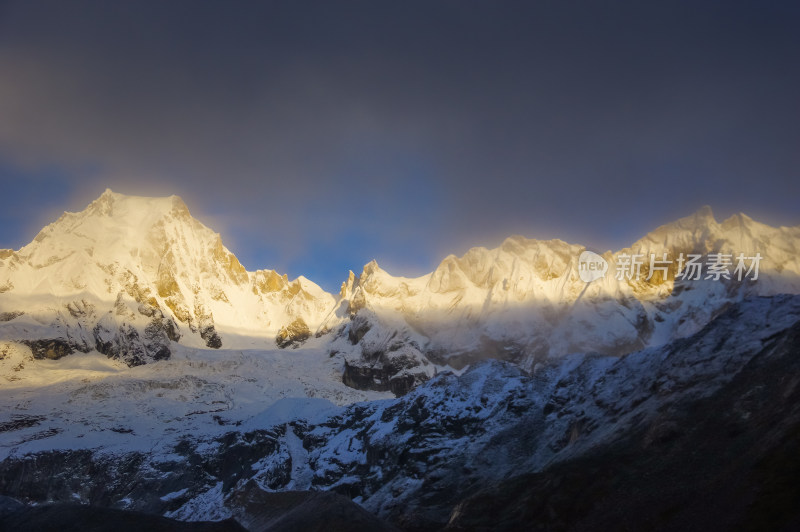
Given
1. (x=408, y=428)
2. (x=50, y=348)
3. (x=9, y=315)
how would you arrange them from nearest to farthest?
(x=408, y=428), (x=50, y=348), (x=9, y=315)

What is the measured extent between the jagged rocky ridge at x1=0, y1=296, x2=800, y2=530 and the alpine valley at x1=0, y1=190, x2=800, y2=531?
25 centimetres

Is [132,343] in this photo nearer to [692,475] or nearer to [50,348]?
[50,348]

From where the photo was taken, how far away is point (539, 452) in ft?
224

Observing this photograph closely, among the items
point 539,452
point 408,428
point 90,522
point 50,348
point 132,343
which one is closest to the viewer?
point 90,522

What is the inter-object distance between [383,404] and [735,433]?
78135mm

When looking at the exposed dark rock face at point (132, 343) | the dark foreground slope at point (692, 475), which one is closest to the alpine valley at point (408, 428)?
the dark foreground slope at point (692, 475)

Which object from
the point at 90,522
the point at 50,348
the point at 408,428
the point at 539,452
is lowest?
the point at 539,452

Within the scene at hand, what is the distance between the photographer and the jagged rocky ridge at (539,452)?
41.4 metres

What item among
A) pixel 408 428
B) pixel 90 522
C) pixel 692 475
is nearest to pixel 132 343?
pixel 408 428

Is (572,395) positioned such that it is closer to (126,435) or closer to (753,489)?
(753,489)

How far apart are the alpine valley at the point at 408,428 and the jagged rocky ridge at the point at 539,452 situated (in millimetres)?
253

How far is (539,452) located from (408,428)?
95.6ft

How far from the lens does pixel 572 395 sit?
263ft

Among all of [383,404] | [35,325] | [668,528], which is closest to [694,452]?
[668,528]
